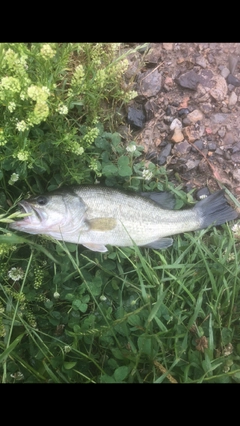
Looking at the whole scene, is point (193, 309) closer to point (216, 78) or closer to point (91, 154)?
point (91, 154)

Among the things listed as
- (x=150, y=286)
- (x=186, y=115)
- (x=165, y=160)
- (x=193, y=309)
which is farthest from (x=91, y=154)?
(x=193, y=309)

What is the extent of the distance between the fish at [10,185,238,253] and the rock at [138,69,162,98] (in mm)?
777

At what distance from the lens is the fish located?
253cm

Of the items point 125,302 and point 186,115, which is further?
point 186,115

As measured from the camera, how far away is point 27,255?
2734 millimetres

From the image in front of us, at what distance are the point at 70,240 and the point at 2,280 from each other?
547 mm

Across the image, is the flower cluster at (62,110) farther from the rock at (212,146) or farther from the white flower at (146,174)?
the rock at (212,146)

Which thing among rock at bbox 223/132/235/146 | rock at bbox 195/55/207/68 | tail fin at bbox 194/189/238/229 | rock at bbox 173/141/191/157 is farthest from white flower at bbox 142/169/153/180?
rock at bbox 195/55/207/68

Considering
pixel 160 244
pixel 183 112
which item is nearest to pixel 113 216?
pixel 160 244

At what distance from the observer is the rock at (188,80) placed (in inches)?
115

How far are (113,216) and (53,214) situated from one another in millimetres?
413

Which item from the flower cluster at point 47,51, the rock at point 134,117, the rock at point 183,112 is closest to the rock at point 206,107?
the rock at point 183,112

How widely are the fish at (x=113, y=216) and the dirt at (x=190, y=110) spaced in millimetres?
248

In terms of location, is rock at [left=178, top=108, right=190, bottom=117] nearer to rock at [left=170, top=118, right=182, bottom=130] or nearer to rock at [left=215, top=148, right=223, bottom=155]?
rock at [left=170, top=118, right=182, bottom=130]
